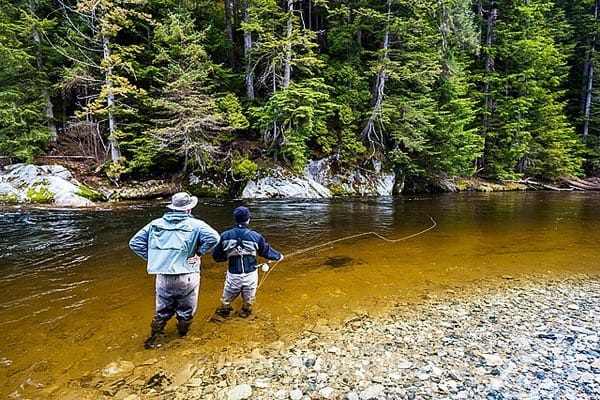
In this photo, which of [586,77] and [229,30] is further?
[586,77]

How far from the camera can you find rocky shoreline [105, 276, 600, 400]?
3100 millimetres

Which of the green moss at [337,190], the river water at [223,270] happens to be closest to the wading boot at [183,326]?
the river water at [223,270]

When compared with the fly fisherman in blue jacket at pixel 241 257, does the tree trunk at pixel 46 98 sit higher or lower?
higher

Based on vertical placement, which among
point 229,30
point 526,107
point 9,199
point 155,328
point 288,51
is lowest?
point 9,199

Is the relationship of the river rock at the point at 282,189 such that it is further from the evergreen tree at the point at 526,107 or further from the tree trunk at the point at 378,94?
the evergreen tree at the point at 526,107

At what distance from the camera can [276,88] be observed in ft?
67.2

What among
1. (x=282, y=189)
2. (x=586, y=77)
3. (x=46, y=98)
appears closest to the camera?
(x=46, y=98)

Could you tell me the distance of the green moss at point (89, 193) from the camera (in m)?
15.2

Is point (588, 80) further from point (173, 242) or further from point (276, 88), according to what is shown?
point (173, 242)

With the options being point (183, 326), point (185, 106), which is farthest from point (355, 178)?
point (183, 326)

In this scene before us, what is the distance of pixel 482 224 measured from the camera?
38.6 ft

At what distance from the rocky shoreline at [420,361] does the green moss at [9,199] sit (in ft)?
51.5

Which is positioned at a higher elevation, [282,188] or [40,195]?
[282,188]

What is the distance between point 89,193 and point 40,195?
1.94m
